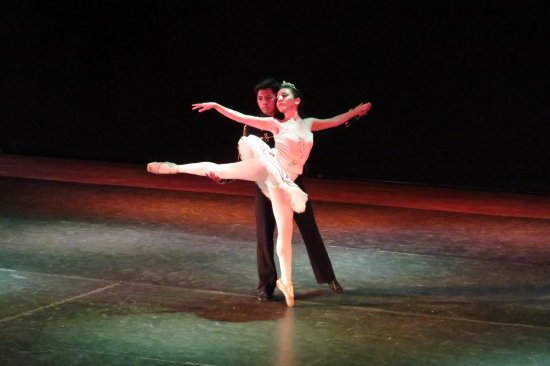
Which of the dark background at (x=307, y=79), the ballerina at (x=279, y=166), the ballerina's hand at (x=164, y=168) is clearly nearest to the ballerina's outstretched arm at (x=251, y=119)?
the ballerina at (x=279, y=166)

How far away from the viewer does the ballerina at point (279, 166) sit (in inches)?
224

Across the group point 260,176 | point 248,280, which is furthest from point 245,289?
point 260,176

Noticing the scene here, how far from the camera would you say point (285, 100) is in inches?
229

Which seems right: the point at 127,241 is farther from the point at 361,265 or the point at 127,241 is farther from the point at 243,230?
the point at 361,265

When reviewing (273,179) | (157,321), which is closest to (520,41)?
(273,179)

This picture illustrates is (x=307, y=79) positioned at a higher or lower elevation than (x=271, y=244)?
higher

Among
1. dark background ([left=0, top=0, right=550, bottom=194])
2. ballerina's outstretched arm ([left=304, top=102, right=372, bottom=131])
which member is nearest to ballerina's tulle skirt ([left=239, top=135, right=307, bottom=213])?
ballerina's outstretched arm ([left=304, top=102, right=372, bottom=131])

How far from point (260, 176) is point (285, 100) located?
0.48m

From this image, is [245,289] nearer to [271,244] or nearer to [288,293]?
[271,244]

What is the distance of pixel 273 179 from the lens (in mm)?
5688

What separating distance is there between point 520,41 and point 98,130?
5246 mm

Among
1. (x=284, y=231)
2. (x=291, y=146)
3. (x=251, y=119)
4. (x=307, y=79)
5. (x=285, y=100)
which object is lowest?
(x=284, y=231)

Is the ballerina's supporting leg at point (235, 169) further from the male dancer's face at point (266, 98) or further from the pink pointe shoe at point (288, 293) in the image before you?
the pink pointe shoe at point (288, 293)

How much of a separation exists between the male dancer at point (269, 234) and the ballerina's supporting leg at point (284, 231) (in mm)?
138
